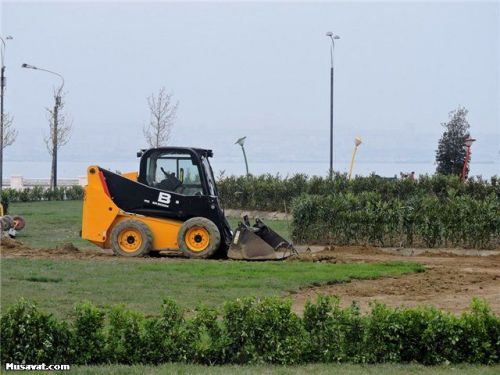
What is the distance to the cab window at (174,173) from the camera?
19.2 metres

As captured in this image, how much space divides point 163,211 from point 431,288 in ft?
20.6

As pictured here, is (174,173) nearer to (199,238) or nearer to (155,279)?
(199,238)

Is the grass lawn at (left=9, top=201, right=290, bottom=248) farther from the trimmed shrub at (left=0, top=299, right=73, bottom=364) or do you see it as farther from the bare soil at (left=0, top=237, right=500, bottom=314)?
the trimmed shrub at (left=0, top=299, right=73, bottom=364)

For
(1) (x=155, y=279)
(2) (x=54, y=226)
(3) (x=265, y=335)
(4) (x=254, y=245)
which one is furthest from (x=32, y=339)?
(2) (x=54, y=226)

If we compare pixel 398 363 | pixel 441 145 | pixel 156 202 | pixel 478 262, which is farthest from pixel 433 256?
pixel 441 145

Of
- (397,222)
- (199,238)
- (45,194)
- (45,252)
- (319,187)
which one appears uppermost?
(319,187)

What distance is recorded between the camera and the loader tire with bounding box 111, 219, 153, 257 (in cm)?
1928

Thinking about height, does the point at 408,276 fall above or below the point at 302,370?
above

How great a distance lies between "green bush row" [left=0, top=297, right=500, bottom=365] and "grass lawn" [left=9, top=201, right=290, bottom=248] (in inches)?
527

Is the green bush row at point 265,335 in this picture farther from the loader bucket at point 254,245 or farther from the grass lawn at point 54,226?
the grass lawn at point 54,226

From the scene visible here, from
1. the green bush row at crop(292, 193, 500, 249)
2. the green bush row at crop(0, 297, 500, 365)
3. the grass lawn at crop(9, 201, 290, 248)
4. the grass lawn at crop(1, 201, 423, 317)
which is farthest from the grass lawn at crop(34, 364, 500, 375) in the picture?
the grass lawn at crop(9, 201, 290, 248)

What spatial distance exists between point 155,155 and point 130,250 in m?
2.02

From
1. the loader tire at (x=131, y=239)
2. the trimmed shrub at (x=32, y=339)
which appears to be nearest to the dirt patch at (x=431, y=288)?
the loader tire at (x=131, y=239)

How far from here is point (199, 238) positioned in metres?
19.1
